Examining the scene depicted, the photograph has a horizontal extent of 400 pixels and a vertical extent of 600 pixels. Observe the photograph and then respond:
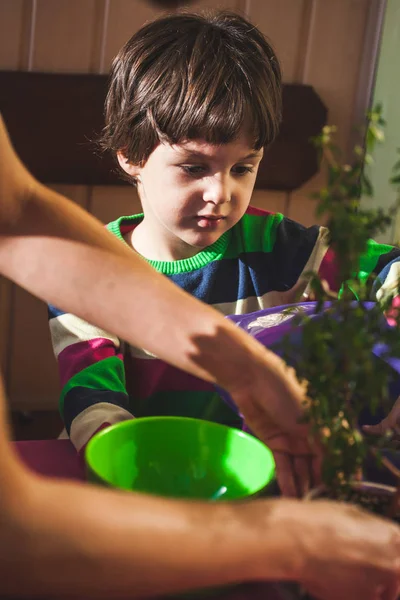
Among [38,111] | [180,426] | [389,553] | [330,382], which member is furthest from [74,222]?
[38,111]

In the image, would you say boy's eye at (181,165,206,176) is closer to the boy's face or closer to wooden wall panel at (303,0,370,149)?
the boy's face

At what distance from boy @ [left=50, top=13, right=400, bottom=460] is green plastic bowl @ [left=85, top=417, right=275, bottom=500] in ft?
1.11

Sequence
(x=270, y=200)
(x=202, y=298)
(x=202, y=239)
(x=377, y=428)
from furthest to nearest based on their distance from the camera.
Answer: (x=270, y=200) < (x=202, y=298) < (x=202, y=239) < (x=377, y=428)

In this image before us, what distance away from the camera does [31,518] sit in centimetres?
50

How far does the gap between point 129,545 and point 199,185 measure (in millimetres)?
914

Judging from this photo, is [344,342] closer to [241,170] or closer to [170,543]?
[170,543]

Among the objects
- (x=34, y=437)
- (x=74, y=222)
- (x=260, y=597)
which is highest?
(x=74, y=222)

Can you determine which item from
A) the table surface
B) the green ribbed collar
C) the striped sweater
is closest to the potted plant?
the table surface

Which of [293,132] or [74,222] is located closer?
[74,222]

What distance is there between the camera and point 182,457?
864mm

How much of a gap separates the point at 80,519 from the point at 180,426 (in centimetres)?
36

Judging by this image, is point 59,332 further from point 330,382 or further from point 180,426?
point 330,382

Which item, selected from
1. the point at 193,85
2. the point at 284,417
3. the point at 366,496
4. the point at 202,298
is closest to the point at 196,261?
the point at 202,298

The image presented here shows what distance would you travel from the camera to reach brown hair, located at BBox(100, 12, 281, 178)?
136cm
